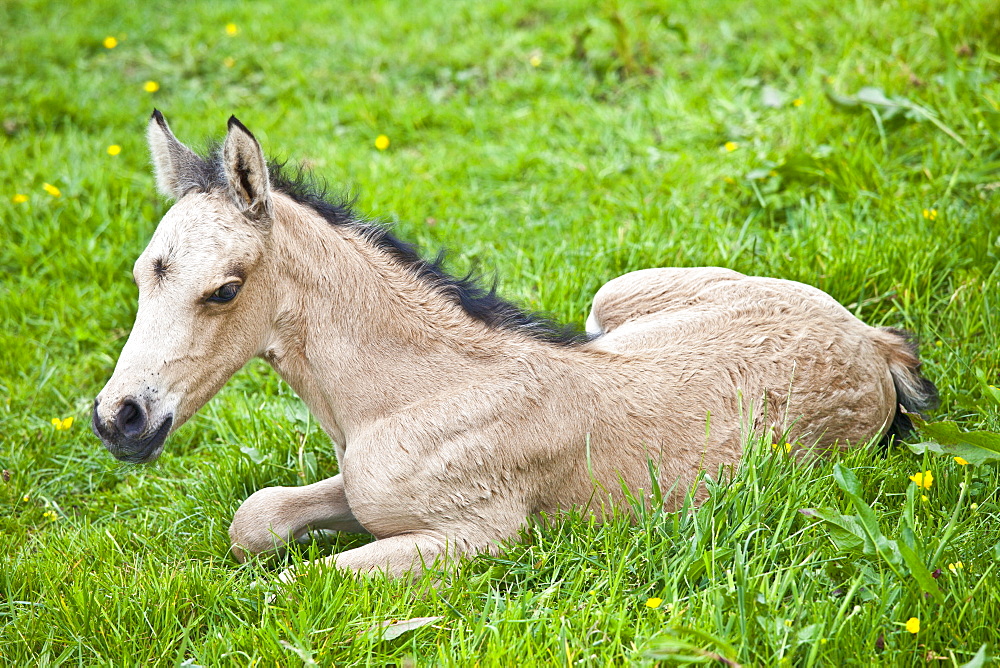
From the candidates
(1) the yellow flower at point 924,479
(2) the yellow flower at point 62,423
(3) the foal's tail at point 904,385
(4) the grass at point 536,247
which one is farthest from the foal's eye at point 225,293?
(3) the foal's tail at point 904,385

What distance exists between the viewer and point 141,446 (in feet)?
9.57

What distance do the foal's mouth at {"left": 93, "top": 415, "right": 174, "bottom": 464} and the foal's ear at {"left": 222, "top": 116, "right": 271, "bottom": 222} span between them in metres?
0.77

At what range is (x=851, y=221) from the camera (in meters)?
4.93

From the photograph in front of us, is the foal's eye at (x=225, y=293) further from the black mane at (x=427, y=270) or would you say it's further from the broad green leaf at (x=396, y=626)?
the broad green leaf at (x=396, y=626)

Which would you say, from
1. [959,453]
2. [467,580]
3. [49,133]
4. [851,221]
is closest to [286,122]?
[49,133]

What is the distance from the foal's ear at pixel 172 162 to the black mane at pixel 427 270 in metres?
0.32

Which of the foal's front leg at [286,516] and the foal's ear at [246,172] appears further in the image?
the foal's front leg at [286,516]

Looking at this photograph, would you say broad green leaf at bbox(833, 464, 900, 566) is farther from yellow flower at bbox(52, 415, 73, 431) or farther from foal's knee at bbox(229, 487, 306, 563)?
yellow flower at bbox(52, 415, 73, 431)

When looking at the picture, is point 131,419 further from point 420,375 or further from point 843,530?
point 843,530

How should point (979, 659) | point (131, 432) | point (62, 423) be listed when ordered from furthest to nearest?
1. point (62, 423)
2. point (131, 432)
3. point (979, 659)

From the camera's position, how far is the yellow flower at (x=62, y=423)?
4.32 m

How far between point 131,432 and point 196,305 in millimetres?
462

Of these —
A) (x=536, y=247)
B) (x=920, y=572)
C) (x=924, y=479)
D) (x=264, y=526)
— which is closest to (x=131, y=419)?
(x=264, y=526)

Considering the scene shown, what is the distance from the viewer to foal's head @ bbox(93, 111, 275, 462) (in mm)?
2873
